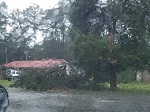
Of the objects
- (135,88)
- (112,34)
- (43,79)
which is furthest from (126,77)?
(43,79)

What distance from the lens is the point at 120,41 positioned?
24.2 m

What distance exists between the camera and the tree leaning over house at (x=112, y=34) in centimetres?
2270

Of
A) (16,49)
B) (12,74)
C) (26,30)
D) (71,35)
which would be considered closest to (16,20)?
(26,30)

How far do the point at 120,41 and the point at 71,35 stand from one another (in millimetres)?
3685

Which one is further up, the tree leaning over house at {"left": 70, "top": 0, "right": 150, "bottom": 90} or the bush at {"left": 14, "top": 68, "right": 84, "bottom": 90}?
the tree leaning over house at {"left": 70, "top": 0, "right": 150, "bottom": 90}

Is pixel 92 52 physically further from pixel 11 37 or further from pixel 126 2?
pixel 11 37

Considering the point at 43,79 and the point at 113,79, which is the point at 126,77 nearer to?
the point at 113,79

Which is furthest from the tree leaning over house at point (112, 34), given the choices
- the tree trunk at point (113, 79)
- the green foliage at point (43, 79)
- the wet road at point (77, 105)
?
the wet road at point (77, 105)

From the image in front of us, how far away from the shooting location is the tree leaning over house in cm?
2270

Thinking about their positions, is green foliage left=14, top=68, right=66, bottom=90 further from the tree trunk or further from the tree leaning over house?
the tree trunk

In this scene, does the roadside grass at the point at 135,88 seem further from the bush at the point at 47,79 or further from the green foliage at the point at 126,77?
the bush at the point at 47,79

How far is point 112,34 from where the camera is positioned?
80.6 feet

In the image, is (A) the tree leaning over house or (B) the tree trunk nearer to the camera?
(A) the tree leaning over house

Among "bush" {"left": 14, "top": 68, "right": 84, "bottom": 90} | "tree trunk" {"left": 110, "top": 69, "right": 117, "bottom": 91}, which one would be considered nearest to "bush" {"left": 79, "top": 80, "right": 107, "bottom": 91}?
"bush" {"left": 14, "top": 68, "right": 84, "bottom": 90}
